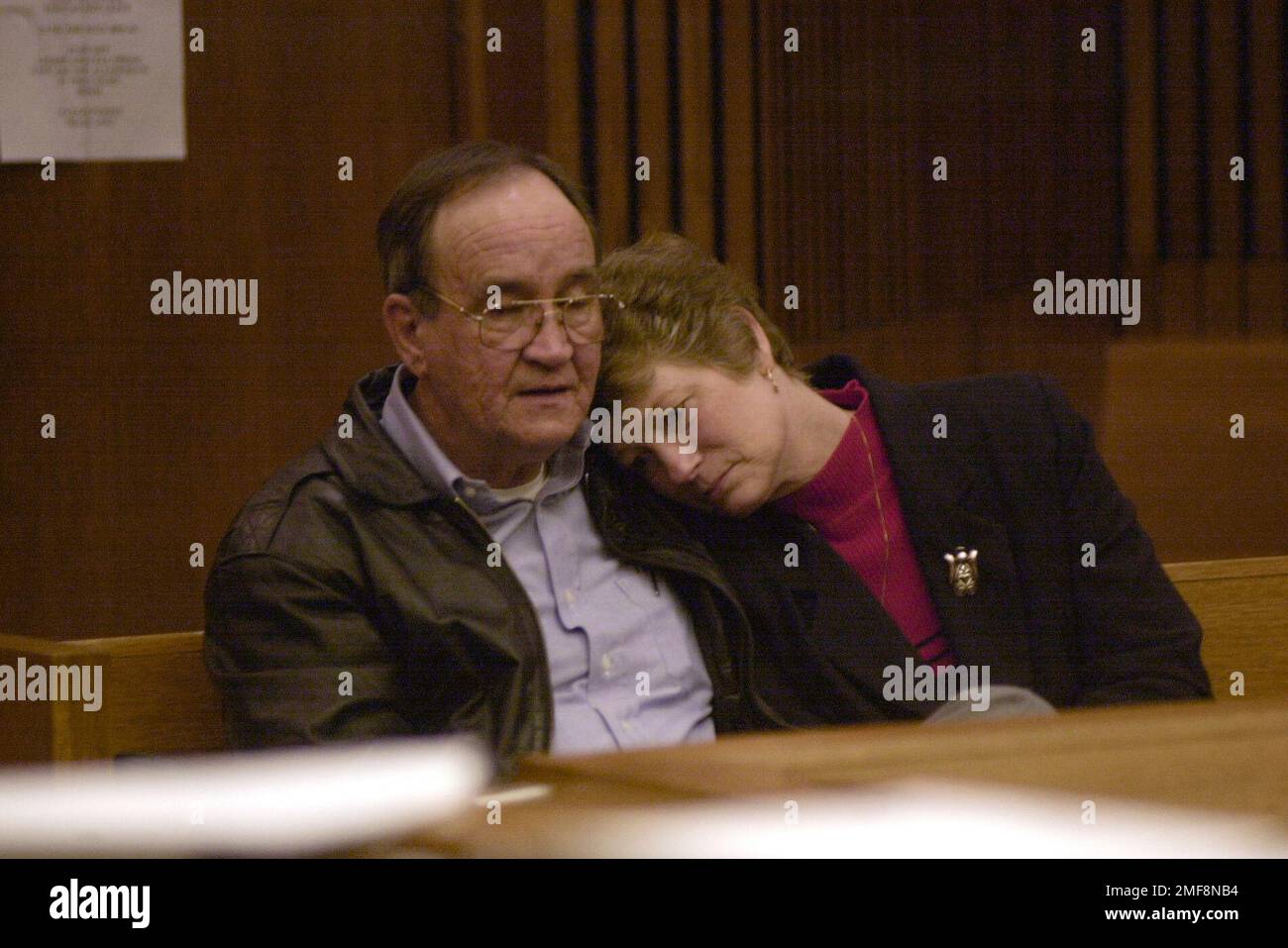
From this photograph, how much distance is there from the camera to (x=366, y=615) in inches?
71.6

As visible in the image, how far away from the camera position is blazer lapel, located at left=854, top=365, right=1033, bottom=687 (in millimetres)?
2127

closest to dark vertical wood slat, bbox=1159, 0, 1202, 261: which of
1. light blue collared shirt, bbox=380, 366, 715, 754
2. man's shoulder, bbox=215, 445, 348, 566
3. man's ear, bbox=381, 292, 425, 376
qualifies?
light blue collared shirt, bbox=380, 366, 715, 754

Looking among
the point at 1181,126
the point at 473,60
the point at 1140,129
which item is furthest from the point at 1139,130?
the point at 473,60

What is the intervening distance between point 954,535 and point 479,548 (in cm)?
67

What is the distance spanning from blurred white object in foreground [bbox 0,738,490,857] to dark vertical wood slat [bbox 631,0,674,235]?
2669 mm

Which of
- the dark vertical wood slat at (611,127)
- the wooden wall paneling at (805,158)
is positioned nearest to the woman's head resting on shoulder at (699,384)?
the dark vertical wood slat at (611,127)

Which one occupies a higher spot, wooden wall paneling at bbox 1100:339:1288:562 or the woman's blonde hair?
the woman's blonde hair

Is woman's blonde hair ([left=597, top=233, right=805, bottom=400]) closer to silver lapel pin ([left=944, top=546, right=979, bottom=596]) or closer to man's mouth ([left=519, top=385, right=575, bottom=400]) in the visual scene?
man's mouth ([left=519, top=385, right=575, bottom=400])

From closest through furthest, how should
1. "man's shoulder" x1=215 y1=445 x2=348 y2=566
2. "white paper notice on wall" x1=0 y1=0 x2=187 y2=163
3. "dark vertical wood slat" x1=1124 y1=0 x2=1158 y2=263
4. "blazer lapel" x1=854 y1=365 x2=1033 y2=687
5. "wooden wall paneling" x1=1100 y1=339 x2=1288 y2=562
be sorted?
"man's shoulder" x1=215 y1=445 x2=348 y2=566 → "blazer lapel" x1=854 y1=365 x2=1033 y2=687 → "white paper notice on wall" x1=0 y1=0 x2=187 y2=163 → "wooden wall paneling" x1=1100 y1=339 x2=1288 y2=562 → "dark vertical wood slat" x1=1124 y1=0 x2=1158 y2=263

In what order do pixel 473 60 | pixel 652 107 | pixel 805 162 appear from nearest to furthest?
pixel 473 60
pixel 652 107
pixel 805 162

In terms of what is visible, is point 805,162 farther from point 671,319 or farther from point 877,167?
point 671,319

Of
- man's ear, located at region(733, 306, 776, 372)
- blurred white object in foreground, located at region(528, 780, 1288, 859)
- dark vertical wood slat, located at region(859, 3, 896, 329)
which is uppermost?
dark vertical wood slat, located at region(859, 3, 896, 329)
